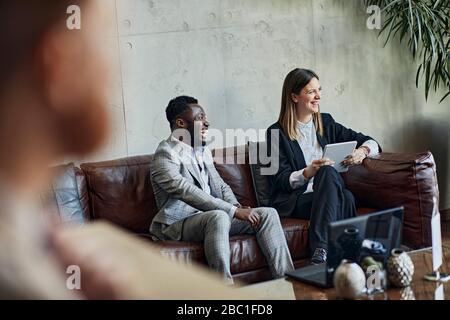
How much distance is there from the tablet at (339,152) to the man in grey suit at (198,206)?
1.50 ft

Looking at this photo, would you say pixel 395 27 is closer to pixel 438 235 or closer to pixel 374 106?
pixel 374 106

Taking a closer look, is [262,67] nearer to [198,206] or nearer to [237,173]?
[237,173]

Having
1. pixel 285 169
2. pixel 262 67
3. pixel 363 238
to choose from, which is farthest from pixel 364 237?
pixel 262 67

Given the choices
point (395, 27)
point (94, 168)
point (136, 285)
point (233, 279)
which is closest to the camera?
point (136, 285)

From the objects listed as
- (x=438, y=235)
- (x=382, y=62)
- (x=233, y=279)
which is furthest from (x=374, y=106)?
(x=438, y=235)

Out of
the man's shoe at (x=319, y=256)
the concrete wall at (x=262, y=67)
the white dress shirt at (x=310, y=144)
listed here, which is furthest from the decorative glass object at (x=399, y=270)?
the concrete wall at (x=262, y=67)

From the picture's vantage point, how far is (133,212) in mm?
3166

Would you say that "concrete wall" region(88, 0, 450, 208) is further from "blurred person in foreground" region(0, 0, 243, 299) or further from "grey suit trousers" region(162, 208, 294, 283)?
"blurred person in foreground" region(0, 0, 243, 299)

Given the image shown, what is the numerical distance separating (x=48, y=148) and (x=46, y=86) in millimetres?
21

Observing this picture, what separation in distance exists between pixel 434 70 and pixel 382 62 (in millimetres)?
326

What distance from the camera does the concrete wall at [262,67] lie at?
11.6 feet

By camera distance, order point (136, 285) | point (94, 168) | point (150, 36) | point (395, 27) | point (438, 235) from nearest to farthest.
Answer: point (136, 285)
point (438, 235)
point (94, 168)
point (150, 36)
point (395, 27)

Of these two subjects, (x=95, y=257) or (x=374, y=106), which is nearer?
(x=95, y=257)

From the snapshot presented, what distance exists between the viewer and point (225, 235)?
2.85 meters
